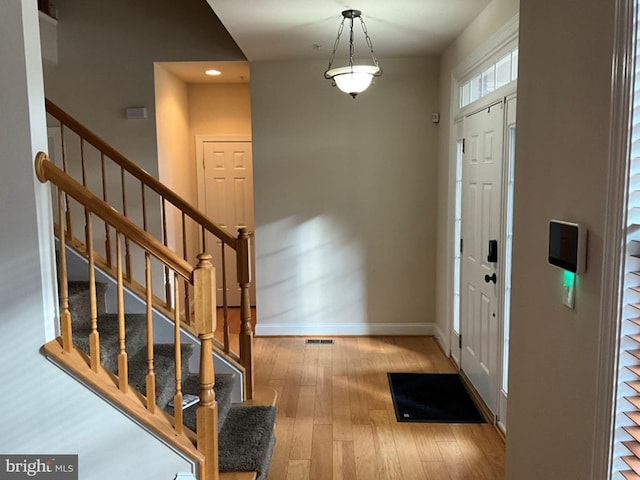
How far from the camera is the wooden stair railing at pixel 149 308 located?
2061 mm

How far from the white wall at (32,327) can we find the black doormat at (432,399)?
1691 millimetres

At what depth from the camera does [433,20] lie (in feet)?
11.2

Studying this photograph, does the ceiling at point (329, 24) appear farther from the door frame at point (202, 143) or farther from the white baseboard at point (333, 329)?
the white baseboard at point (333, 329)

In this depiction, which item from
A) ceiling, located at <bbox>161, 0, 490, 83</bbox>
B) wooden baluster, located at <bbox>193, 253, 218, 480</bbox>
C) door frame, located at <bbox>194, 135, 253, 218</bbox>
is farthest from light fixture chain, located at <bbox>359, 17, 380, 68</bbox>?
wooden baluster, located at <bbox>193, 253, 218, 480</bbox>

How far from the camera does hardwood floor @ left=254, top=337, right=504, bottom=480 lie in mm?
2652

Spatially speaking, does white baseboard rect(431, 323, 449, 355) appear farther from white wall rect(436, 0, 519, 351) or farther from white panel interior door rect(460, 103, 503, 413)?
white panel interior door rect(460, 103, 503, 413)

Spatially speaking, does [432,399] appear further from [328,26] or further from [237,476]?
[328,26]

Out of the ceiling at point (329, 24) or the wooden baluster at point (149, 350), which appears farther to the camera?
the ceiling at point (329, 24)

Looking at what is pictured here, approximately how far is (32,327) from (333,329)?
314cm

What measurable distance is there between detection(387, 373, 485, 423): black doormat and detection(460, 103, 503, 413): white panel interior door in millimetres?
129

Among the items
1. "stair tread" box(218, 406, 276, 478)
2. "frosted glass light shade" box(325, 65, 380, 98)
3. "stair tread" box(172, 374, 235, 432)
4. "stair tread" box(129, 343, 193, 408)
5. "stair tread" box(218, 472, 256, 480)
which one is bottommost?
"stair tread" box(218, 472, 256, 480)

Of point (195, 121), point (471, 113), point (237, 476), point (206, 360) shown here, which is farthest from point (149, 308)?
point (195, 121)

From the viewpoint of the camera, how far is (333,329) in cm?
488

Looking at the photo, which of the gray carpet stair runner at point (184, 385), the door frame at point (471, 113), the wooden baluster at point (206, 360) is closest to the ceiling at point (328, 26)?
the door frame at point (471, 113)
